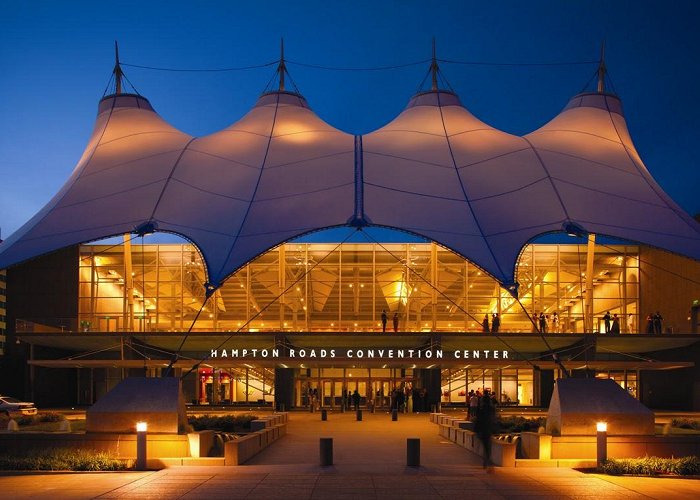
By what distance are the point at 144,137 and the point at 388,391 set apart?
24.2m

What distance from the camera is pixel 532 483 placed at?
17391 millimetres

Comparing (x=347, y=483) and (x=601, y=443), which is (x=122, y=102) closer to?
(x=347, y=483)

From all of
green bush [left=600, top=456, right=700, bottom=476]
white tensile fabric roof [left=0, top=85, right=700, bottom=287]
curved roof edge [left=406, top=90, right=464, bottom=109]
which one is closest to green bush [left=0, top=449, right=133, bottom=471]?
white tensile fabric roof [left=0, top=85, right=700, bottom=287]

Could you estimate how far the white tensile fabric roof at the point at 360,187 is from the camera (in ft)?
83.1

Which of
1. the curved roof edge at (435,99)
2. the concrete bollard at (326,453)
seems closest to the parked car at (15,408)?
the curved roof edge at (435,99)

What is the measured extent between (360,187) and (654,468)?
11495mm

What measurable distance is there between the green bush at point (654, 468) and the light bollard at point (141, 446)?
917cm

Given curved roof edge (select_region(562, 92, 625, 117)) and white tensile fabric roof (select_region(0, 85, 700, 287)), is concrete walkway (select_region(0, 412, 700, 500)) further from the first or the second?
curved roof edge (select_region(562, 92, 625, 117))

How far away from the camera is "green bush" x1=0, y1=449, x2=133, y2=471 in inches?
756

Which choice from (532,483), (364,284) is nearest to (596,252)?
(364,284)

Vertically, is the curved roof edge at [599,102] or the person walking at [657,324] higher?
the curved roof edge at [599,102]

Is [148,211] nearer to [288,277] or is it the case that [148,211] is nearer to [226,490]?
[226,490]

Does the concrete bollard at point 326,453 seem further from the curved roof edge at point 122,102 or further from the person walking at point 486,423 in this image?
the curved roof edge at point 122,102

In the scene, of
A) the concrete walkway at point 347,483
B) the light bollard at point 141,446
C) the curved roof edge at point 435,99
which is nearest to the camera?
the concrete walkway at point 347,483
